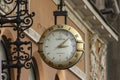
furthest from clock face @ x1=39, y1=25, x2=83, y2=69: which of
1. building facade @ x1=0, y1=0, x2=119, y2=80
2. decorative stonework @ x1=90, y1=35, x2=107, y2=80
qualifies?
decorative stonework @ x1=90, y1=35, x2=107, y2=80

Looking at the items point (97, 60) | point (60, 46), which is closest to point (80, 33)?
point (97, 60)

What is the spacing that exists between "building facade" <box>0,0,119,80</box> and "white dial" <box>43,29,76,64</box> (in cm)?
259

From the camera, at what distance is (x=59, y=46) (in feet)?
38.6

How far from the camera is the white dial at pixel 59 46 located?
38.2 feet

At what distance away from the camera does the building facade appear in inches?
650

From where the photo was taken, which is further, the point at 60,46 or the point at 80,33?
the point at 80,33

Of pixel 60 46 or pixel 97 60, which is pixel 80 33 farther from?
pixel 60 46

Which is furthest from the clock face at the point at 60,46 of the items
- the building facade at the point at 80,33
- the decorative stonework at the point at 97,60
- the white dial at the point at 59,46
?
the decorative stonework at the point at 97,60

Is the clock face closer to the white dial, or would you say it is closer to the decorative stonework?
the white dial

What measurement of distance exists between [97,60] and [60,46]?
1204 centimetres

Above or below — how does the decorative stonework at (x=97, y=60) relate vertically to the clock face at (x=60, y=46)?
below

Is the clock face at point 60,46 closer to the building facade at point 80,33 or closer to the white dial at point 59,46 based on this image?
the white dial at point 59,46

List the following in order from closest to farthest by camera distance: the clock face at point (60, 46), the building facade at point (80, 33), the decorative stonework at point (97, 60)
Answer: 1. the clock face at point (60, 46)
2. the building facade at point (80, 33)
3. the decorative stonework at point (97, 60)

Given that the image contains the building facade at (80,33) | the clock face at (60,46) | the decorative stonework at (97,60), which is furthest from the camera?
the decorative stonework at (97,60)
